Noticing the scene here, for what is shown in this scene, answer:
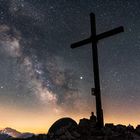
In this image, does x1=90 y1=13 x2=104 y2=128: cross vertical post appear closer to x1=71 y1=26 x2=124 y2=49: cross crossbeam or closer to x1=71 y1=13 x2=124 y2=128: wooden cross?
x1=71 y1=13 x2=124 y2=128: wooden cross

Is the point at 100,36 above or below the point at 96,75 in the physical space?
above

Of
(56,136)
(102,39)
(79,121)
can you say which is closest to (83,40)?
(102,39)

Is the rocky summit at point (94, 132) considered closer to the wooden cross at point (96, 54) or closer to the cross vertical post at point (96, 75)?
the cross vertical post at point (96, 75)

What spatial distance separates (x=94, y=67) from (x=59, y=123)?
4023 mm

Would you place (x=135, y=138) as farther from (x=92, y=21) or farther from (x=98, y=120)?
(x=92, y=21)

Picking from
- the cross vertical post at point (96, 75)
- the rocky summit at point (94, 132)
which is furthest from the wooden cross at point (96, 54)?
the rocky summit at point (94, 132)

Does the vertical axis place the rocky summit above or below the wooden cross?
below

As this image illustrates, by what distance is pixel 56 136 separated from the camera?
1380cm

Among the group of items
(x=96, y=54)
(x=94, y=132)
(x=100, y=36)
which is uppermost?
(x=100, y=36)

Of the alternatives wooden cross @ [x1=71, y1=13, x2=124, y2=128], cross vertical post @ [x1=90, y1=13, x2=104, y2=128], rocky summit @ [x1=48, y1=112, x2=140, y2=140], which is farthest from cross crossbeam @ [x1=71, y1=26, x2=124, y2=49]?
rocky summit @ [x1=48, y1=112, x2=140, y2=140]

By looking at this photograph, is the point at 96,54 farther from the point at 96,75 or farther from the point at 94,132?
the point at 94,132

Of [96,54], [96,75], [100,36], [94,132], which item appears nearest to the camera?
[94,132]

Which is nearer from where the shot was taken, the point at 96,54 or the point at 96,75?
the point at 96,75

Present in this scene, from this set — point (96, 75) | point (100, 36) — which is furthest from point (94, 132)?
point (100, 36)
